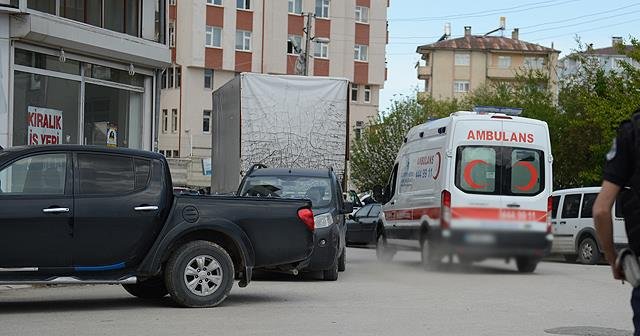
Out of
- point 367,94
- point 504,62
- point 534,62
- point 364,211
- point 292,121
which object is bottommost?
point 364,211

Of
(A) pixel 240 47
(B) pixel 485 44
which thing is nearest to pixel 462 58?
(B) pixel 485 44

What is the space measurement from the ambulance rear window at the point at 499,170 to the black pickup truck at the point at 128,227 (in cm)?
209

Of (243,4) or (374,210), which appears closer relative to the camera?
(374,210)

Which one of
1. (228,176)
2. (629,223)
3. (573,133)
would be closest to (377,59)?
(573,133)

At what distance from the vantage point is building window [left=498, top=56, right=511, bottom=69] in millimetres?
78438

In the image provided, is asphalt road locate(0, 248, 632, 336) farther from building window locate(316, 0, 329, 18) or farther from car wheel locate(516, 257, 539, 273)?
building window locate(316, 0, 329, 18)

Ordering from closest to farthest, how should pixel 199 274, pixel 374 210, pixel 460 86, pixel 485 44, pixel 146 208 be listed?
pixel 146 208 → pixel 199 274 → pixel 374 210 → pixel 485 44 → pixel 460 86

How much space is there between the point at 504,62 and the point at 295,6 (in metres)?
29.3

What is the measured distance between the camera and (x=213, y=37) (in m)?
54.6

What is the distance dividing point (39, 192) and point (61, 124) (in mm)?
8883

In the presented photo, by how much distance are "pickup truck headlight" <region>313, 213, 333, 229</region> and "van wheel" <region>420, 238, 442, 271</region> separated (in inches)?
143

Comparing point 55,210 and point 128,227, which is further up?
point 55,210

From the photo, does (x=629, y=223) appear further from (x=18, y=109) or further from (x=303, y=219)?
(x=18, y=109)

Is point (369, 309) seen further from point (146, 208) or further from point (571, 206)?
point (571, 206)
